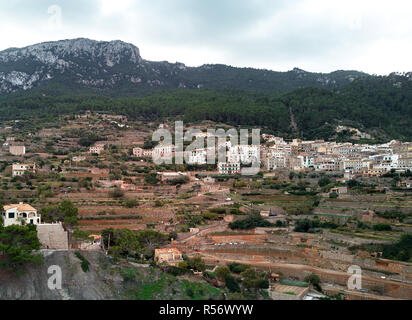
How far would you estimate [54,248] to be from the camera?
63.7 feet

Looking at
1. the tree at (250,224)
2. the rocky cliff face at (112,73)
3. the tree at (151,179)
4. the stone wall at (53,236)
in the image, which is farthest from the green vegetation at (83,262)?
the rocky cliff face at (112,73)

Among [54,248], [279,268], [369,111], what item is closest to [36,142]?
[54,248]

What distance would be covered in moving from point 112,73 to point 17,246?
246 feet

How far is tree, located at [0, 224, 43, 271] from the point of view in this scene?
1702 centimetres

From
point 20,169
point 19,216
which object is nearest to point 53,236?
point 19,216

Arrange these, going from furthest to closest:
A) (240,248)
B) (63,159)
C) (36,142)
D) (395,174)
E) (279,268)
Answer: (36,142) → (63,159) → (395,174) → (240,248) → (279,268)

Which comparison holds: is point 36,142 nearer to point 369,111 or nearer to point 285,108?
point 285,108

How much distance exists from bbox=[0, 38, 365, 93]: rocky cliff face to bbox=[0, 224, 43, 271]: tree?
2497 inches

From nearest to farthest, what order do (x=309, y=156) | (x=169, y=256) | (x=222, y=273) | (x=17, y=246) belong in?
(x=17, y=246), (x=222, y=273), (x=169, y=256), (x=309, y=156)

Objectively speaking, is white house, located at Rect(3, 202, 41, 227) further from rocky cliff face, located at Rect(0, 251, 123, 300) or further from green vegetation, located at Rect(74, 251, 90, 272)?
green vegetation, located at Rect(74, 251, 90, 272)

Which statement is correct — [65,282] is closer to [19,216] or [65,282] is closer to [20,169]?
[19,216]

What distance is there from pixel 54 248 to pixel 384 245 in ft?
48.6

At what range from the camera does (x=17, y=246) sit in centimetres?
1739

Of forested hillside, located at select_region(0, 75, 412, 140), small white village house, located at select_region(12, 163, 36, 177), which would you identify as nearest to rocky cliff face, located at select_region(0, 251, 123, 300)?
small white village house, located at select_region(12, 163, 36, 177)
